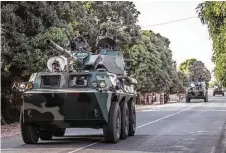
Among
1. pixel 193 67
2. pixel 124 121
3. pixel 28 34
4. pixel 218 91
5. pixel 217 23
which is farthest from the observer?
pixel 193 67

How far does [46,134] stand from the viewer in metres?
15.5

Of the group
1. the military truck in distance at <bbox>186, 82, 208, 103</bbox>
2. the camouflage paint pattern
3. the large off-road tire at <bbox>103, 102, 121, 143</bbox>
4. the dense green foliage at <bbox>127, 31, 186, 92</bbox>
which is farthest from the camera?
the military truck in distance at <bbox>186, 82, 208, 103</bbox>

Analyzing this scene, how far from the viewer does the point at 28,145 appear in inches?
542

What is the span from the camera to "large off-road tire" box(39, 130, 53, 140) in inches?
602

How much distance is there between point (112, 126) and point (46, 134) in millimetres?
2633

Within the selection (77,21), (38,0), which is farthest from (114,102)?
(77,21)

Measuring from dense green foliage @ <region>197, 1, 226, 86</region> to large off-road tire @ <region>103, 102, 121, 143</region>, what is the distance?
294cm

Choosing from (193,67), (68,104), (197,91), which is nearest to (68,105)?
(68,104)

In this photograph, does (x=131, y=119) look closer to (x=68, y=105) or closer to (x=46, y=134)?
(x=46, y=134)

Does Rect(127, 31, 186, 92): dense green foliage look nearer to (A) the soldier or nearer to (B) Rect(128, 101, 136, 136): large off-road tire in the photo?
(B) Rect(128, 101, 136, 136): large off-road tire

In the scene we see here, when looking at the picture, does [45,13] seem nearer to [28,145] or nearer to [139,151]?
[28,145]

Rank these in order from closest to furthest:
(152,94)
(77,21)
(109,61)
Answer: (109,61), (77,21), (152,94)

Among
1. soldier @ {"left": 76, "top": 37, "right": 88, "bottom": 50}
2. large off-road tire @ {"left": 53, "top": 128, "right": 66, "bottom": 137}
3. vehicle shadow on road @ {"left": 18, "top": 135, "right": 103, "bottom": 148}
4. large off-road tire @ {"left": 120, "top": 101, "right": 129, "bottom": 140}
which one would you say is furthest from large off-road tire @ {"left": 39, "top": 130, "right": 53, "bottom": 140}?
soldier @ {"left": 76, "top": 37, "right": 88, "bottom": 50}

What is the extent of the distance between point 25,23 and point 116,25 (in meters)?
15.0
